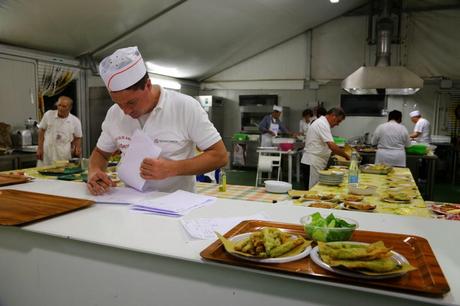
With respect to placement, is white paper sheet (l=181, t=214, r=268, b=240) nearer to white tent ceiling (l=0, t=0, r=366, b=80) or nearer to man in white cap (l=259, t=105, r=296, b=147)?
white tent ceiling (l=0, t=0, r=366, b=80)

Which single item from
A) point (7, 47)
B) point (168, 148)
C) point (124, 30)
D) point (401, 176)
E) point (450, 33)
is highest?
point (450, 33)

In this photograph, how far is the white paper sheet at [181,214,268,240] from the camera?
1.08 m

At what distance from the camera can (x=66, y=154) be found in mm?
4652

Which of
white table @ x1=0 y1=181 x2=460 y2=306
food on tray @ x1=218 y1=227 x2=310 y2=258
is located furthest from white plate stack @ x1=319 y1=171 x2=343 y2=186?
food on tray @ x1=218 y1=227 x2=310 y2=258

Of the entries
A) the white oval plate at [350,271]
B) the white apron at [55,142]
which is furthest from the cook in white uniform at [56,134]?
the white oval plate at [350,271]

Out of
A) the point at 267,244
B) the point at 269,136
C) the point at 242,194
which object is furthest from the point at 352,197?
the point at 269,136

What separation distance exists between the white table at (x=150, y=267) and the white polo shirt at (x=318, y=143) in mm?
3580

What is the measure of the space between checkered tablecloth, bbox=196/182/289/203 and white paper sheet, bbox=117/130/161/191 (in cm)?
118

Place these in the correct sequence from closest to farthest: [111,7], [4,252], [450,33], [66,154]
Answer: [4,252]
[66,154]
[111,7]
[450,33]

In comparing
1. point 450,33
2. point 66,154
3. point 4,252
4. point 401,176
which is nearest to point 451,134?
point 450,33

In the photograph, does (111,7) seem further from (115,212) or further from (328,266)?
(328,266)

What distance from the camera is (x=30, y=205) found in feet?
4.62

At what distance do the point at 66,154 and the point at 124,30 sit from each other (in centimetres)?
231

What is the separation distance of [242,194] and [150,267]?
1922 millimetres
